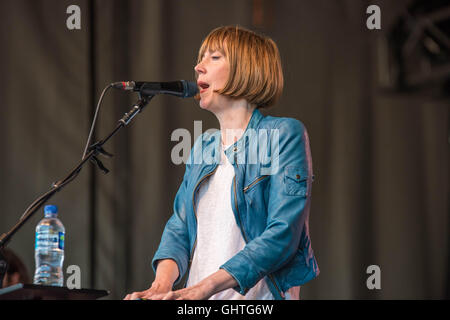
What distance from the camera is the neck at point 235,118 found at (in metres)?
2.05

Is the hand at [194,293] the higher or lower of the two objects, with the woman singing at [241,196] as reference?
lower

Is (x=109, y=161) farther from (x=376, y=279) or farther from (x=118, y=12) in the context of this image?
(x=376, y=279)

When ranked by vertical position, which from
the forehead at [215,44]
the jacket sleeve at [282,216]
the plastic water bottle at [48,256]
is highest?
the forehead at [215,44]

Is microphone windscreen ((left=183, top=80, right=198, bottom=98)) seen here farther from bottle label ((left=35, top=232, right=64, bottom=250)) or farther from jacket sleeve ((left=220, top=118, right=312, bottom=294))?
bottle label ((left=35, top=232, right=64, bottom=250))

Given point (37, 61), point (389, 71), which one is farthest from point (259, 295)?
point (37, 61)

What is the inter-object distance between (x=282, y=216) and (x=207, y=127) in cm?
215

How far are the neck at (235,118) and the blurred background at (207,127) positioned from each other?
5.80 ft

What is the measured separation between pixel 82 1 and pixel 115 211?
1375 millimetres

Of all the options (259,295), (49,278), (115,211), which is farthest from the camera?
(115,211)

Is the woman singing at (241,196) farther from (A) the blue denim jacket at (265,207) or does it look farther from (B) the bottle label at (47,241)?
(B) the bottle label at (47,241)

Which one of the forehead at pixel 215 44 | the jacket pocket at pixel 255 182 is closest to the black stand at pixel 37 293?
the jacket pocket at pixel 255 182

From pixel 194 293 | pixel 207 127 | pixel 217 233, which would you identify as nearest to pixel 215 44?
pixel 217 233

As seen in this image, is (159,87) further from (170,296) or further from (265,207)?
(170,296)

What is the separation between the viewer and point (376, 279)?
384 centimetres
